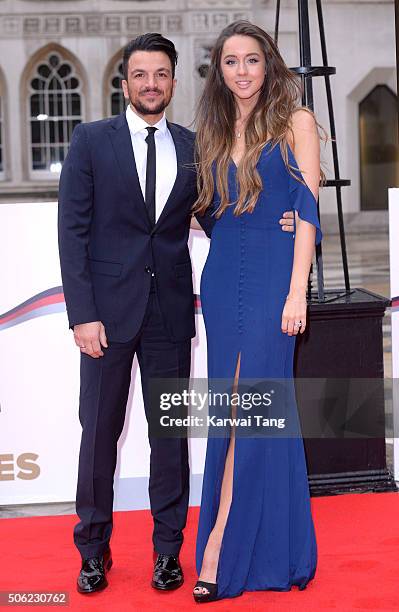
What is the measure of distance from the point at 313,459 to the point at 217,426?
128 cm

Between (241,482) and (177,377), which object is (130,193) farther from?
(241,482)

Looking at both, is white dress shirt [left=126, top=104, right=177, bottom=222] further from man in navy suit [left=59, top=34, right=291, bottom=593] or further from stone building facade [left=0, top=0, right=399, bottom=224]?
stone building facade [left=0, top=0, right=399, bottom=224]

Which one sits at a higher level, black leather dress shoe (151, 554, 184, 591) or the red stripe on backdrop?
the red stripe on backdrop

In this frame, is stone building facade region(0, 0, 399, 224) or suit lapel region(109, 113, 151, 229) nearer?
suit lapel region(109, 113, 151, 229)

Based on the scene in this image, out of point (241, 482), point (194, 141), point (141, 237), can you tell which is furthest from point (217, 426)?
point (194, 141)

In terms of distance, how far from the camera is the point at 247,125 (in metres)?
3.06

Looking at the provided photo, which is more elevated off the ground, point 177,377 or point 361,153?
point 361,153

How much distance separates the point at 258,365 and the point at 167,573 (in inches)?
32.0

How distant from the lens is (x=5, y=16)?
73.7ft

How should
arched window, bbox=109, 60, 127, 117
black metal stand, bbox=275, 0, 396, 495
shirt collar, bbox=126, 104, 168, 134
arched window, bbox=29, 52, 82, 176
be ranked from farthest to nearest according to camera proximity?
arched window, bbox=109, 60, 127, 117 → arched window, bbox=29, 52, 82, 176 → black metal stand, bbox=275, 0, 396, 495 → shirt collar, bbox=126, 104, 168, 134

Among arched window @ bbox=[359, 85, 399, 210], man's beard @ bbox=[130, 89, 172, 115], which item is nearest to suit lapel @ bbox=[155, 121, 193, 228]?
man's beard @ bbox=[130, 89, 172, 115]

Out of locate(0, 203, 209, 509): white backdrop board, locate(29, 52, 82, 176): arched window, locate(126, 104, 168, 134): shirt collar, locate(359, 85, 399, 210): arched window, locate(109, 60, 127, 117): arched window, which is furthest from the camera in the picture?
locate(359, 85, 399, 210): arched window

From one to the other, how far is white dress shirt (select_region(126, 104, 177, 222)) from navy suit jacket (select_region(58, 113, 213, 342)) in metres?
0.03

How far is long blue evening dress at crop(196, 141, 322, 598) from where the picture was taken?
3.05 metres
